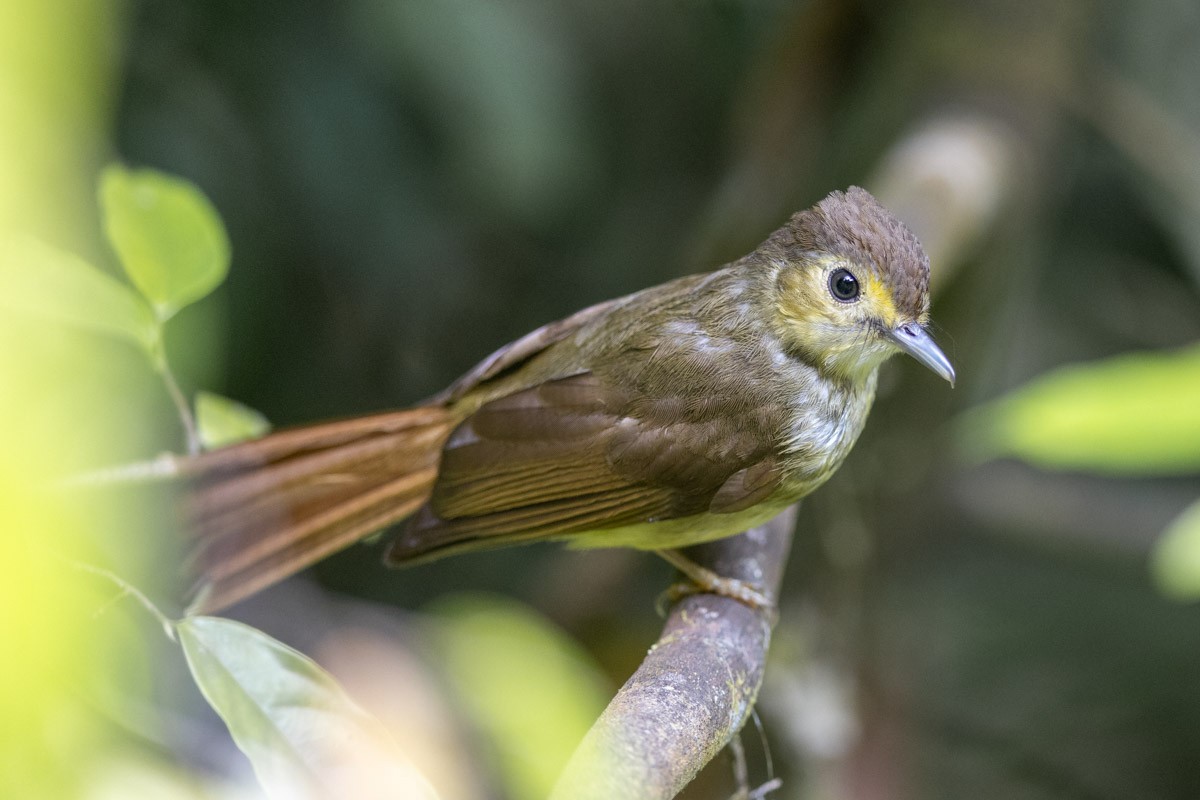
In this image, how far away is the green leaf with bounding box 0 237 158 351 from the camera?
5.25 ft

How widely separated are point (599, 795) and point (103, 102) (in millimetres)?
856

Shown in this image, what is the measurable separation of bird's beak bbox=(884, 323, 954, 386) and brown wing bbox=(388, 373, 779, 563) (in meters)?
0.31

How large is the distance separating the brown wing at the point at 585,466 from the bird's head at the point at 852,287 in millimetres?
228

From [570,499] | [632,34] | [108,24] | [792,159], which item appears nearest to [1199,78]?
[792,159]

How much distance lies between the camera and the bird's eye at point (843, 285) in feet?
7.57

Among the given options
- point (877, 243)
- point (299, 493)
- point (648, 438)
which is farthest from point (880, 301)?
point (299, 493)

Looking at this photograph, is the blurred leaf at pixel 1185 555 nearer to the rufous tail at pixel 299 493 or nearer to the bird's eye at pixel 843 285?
the bird's eye at pixel 843 285

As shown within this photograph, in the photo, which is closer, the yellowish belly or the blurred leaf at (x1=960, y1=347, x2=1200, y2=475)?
the blurred leaf at (x1=960, y1=347, x2=1200, y2=475)

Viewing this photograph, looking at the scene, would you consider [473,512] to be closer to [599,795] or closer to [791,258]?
[791,258]

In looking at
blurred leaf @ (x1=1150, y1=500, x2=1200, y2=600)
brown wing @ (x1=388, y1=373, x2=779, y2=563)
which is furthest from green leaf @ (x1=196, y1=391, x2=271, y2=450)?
blurred leaf @ (x1=1150, y1=500, x2=1200, y2=600)

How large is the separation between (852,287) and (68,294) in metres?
1.39

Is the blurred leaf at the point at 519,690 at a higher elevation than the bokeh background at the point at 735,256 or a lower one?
lower

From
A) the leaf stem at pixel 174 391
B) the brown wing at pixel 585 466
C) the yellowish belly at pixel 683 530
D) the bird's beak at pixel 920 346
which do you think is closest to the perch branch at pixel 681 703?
the yellowish belly at pixel 683 530

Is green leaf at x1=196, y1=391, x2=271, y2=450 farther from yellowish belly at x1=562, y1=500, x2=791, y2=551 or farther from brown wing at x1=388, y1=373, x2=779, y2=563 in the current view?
yellowish belly at x1=562, y1=500, x2=791, y2=551
